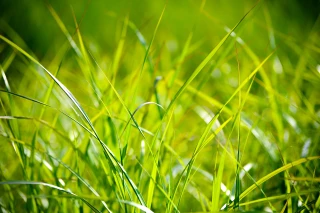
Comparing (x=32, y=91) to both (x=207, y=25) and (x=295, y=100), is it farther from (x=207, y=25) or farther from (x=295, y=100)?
(x=207, y=25)

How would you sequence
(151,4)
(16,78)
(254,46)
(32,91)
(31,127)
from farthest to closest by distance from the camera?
(151,4) < (254,46) < (16,78) < (32,91) < (31,127)

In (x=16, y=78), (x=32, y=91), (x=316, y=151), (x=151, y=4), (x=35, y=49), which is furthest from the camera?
(x=151, y=4)

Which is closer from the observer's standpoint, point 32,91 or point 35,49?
point 32,91

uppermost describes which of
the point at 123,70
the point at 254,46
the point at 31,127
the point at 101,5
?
the point at 101,5

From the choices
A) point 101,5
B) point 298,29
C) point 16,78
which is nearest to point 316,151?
point 298,29

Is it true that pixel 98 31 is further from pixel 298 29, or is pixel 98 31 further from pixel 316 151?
pixel 316 151

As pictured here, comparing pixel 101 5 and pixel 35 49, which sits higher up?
pixel 101 5
